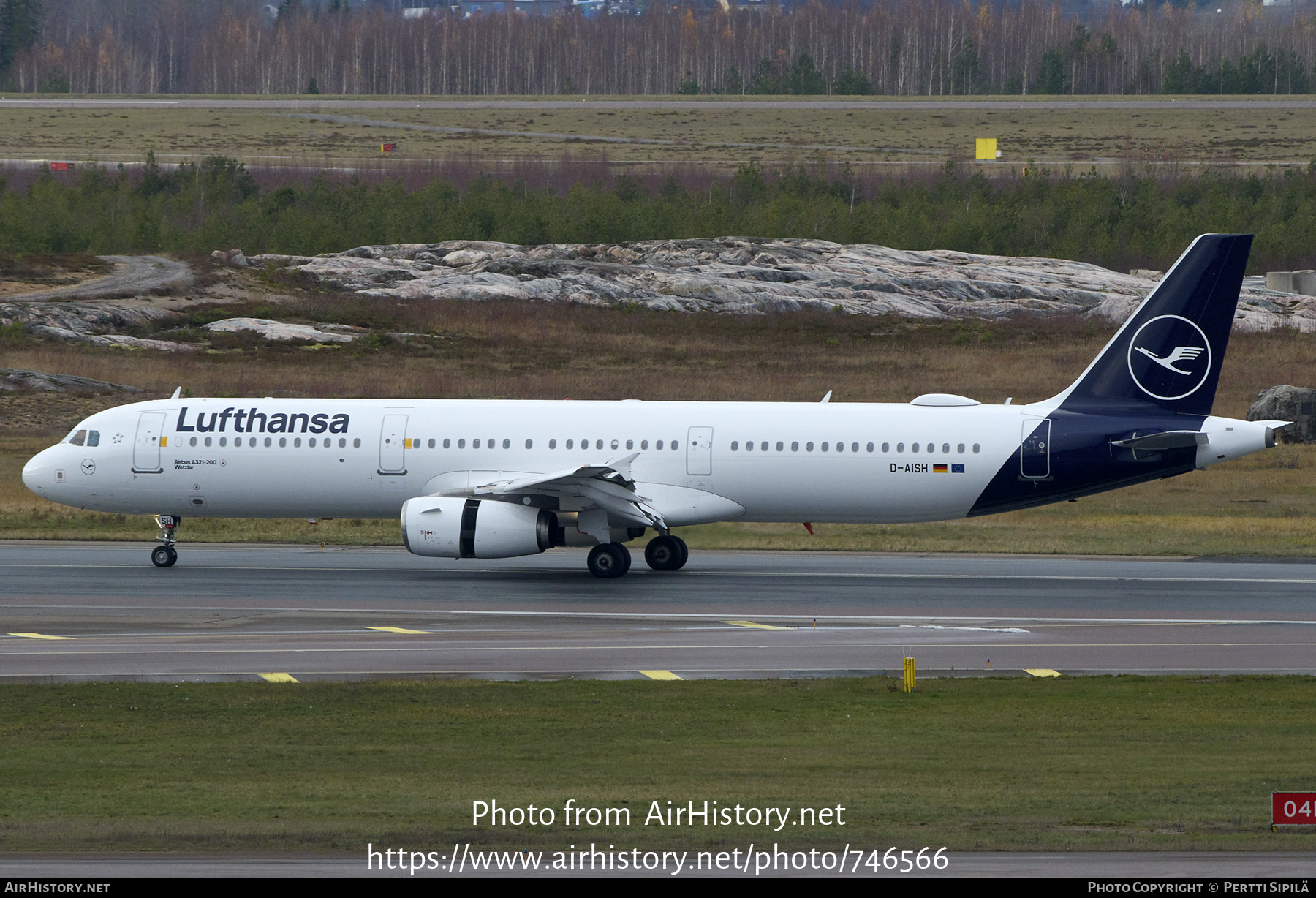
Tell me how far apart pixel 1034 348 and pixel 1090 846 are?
7336 centimetres

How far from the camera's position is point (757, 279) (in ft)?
324

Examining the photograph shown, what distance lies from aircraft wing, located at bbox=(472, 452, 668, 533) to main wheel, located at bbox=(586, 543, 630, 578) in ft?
2.27

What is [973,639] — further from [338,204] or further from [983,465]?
[338,204]

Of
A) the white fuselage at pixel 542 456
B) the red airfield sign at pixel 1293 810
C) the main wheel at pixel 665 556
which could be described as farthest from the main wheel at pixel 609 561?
the red airfield sign at pixel 1293 810

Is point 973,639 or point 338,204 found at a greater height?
point 338,204

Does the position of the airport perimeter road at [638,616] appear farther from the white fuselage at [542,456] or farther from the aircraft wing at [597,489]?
the white fuselage at [542,456]

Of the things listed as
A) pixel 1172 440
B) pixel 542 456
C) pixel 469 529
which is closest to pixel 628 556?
pixel 542 456

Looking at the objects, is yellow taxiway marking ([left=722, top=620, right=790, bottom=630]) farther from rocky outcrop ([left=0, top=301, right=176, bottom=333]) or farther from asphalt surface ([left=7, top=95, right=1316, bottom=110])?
asphalt surface ([left=7, top=95, right=1316, bottom=110])

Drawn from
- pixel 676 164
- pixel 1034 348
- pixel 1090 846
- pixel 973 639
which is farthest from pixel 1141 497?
pixel 676 164

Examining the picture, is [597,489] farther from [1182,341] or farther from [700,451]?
[1182,341]

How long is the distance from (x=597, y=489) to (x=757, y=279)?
216 feet

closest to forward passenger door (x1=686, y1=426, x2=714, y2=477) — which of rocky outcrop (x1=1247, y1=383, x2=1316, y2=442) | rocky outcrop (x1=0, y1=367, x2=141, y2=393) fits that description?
rocky outcrop (x1=1247, y1=383, x2=1316, y2=442)

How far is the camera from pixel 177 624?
2881cm

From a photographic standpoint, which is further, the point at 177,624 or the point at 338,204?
the point at 338,204
